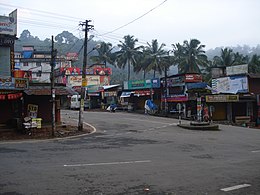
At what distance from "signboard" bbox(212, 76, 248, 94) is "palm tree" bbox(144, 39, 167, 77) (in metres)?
20.0

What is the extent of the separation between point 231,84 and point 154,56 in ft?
75.7

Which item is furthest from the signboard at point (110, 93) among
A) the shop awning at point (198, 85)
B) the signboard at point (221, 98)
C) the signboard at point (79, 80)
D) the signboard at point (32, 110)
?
the signboard at point (32, 110)

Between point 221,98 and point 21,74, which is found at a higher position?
point 21,74

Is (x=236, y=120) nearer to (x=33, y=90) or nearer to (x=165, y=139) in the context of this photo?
(x=165, y=139)

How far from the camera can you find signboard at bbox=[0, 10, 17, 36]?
25000mm

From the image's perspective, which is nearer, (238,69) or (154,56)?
(238,69)

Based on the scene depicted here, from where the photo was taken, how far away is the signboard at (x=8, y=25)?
2500 centimetres

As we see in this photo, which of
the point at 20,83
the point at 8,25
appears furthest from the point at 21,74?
the point at 8,25

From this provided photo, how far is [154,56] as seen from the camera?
5897 cm

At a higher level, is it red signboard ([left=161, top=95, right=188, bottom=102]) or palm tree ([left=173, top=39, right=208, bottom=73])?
palm tree ([left=173, top=39, right=208, bottom=73])

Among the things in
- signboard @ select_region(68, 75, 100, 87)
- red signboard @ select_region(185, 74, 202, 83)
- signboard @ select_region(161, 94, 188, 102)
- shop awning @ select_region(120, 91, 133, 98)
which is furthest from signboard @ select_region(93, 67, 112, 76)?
red signboard @ select_region(185, 74, 202, 83)

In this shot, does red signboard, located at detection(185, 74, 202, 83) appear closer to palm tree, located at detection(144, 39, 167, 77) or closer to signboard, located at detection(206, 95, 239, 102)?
signboard, located at detection(206, 95, 239, 102)

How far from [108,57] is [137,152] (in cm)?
5543

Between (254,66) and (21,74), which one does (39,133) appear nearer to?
(21,74)
